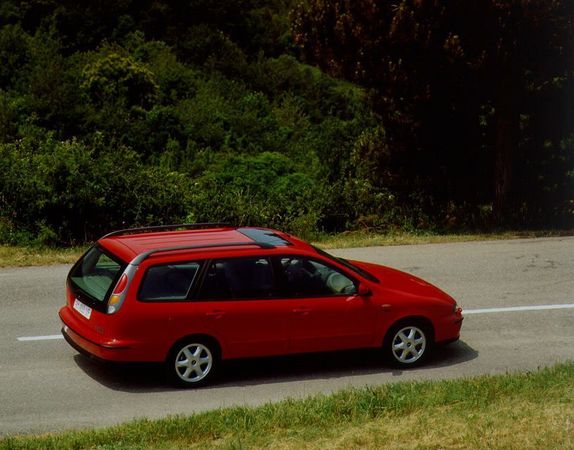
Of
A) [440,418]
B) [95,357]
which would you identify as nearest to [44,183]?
[95,357]

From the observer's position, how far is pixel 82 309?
11.1 meters

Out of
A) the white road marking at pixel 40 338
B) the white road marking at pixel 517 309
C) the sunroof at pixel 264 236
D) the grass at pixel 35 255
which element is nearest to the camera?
the sunroof at pixel 264 236

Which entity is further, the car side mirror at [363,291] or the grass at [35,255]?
the grass at [35,255]

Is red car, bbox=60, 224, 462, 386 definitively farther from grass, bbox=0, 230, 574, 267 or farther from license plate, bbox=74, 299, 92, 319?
grass, bbox=0, 230, 574, 267

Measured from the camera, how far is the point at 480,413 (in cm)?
878

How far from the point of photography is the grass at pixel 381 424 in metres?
8.07

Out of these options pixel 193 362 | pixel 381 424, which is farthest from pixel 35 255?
pixel 381 424

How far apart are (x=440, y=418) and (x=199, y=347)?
3098 mm

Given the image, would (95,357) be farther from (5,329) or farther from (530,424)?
(530,424)

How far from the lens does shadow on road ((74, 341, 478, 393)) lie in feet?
36.0

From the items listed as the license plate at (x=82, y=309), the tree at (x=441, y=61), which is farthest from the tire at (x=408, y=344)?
the tree at (x=441, y=61)

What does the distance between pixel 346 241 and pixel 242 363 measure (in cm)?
839

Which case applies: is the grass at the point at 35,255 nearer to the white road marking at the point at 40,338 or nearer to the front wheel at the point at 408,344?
the white road marking at the point at 40,338

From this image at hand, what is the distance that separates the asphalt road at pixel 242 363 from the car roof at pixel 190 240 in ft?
4.19
